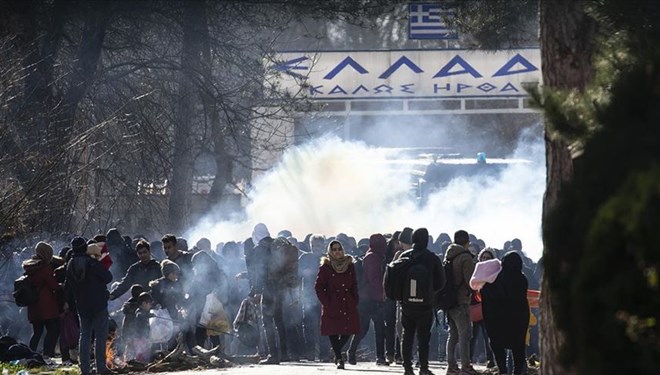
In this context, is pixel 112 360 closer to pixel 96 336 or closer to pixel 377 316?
pixel 96 336

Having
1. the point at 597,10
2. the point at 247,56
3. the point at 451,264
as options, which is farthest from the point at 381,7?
the point at 597,10

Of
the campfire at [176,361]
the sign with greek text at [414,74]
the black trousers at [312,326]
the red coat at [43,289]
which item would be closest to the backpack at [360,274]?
the black trousers at [312,326]

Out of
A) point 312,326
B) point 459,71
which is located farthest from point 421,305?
point 459,71

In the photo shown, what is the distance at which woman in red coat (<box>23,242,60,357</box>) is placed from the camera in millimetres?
17469

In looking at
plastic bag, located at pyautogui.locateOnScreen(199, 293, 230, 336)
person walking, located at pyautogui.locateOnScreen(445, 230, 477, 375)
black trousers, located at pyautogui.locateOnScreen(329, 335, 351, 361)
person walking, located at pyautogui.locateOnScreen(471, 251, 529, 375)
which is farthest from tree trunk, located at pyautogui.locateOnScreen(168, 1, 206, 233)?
person walking, located at pyautogui.locateOnScreen(471, 251, 529, 375)

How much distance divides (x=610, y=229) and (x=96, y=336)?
37.0 feet

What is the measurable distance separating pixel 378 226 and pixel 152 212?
952 centimetres

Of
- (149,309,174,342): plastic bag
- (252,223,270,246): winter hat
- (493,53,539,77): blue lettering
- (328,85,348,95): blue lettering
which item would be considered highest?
(493,53,539,77): blue lettering

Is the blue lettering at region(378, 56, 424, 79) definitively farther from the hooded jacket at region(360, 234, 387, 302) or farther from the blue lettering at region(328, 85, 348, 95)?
the hooded jacket at region(360, 234, 387, 302)

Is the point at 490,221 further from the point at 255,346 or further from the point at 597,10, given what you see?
the point at 597,10

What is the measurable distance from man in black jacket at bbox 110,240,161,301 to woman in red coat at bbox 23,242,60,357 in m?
0.87

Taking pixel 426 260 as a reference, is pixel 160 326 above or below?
below

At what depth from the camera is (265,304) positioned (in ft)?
58.5

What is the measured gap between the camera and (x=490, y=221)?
113 feet
